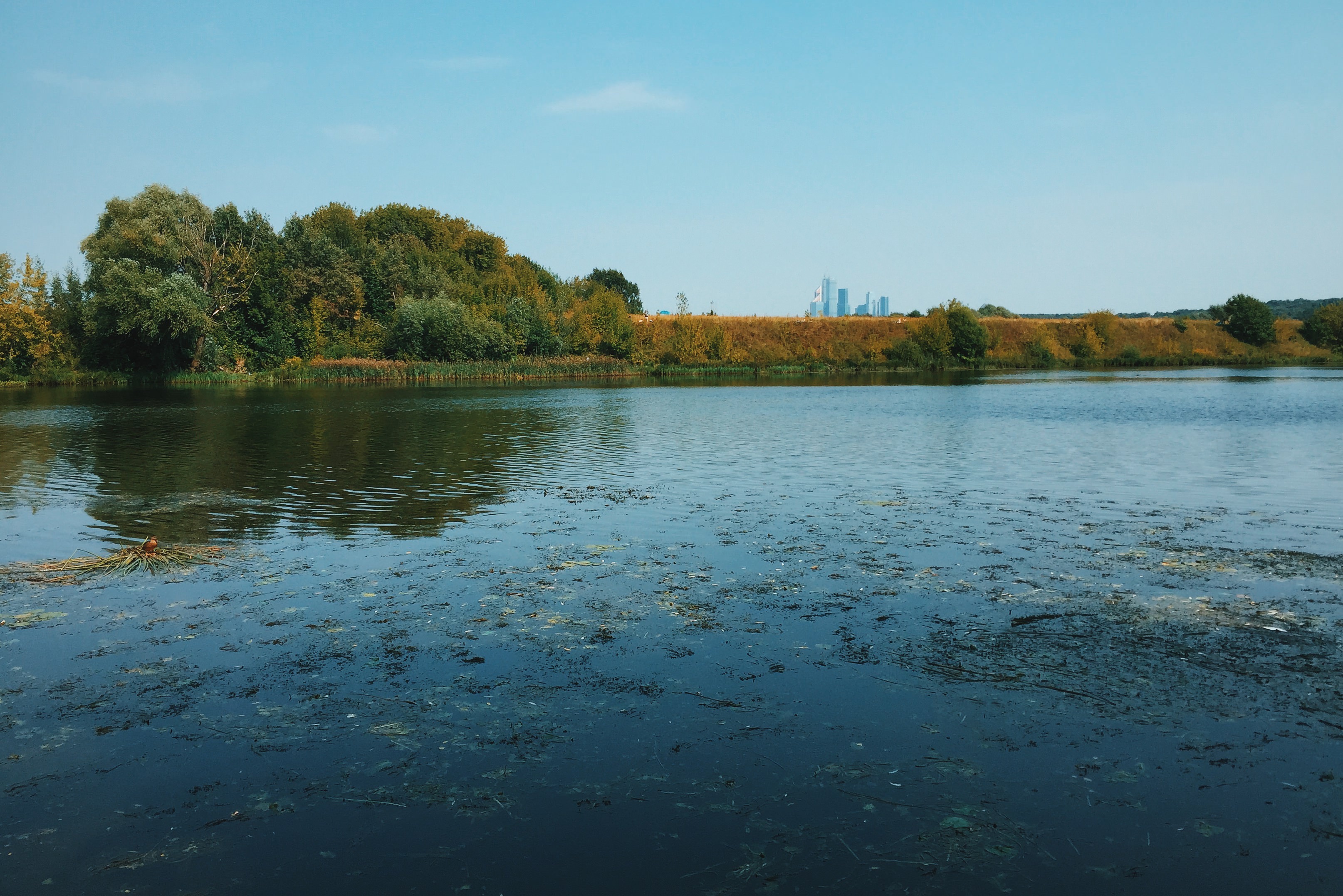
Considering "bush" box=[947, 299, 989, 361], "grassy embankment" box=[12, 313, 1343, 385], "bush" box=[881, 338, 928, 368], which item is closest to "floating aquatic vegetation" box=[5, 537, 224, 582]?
"grassy embankment" box=[12, 313, 1343, 385]

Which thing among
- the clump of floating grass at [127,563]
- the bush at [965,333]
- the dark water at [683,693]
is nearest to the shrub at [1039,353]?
the bush at [965,333]

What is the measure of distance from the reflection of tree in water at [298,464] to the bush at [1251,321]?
104174 millimetres

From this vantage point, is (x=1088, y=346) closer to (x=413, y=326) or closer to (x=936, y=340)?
(x=936, y=340)

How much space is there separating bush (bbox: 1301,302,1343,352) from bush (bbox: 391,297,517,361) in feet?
319

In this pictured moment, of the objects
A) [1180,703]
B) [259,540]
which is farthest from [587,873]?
[259,540]

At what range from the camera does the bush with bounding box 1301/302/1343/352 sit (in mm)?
107688

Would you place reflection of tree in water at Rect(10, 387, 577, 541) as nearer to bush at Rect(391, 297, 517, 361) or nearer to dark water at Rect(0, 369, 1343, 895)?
dark water at Rect(0, 369, 1343, 895)

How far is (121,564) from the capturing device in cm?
1137

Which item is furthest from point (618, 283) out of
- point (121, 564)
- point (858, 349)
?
point (121, 564)

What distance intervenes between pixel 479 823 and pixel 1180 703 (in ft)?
16.9

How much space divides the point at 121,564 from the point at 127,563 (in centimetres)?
8

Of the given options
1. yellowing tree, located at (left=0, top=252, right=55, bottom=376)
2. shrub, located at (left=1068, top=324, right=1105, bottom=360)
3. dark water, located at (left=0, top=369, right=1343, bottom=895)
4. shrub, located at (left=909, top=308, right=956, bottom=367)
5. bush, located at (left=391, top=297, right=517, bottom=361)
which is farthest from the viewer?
shrub, located at (left=1068, top=324, right=1105, bottom=360)

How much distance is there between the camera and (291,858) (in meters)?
4.95

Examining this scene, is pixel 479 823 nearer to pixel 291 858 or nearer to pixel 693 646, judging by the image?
pixel 291 858
